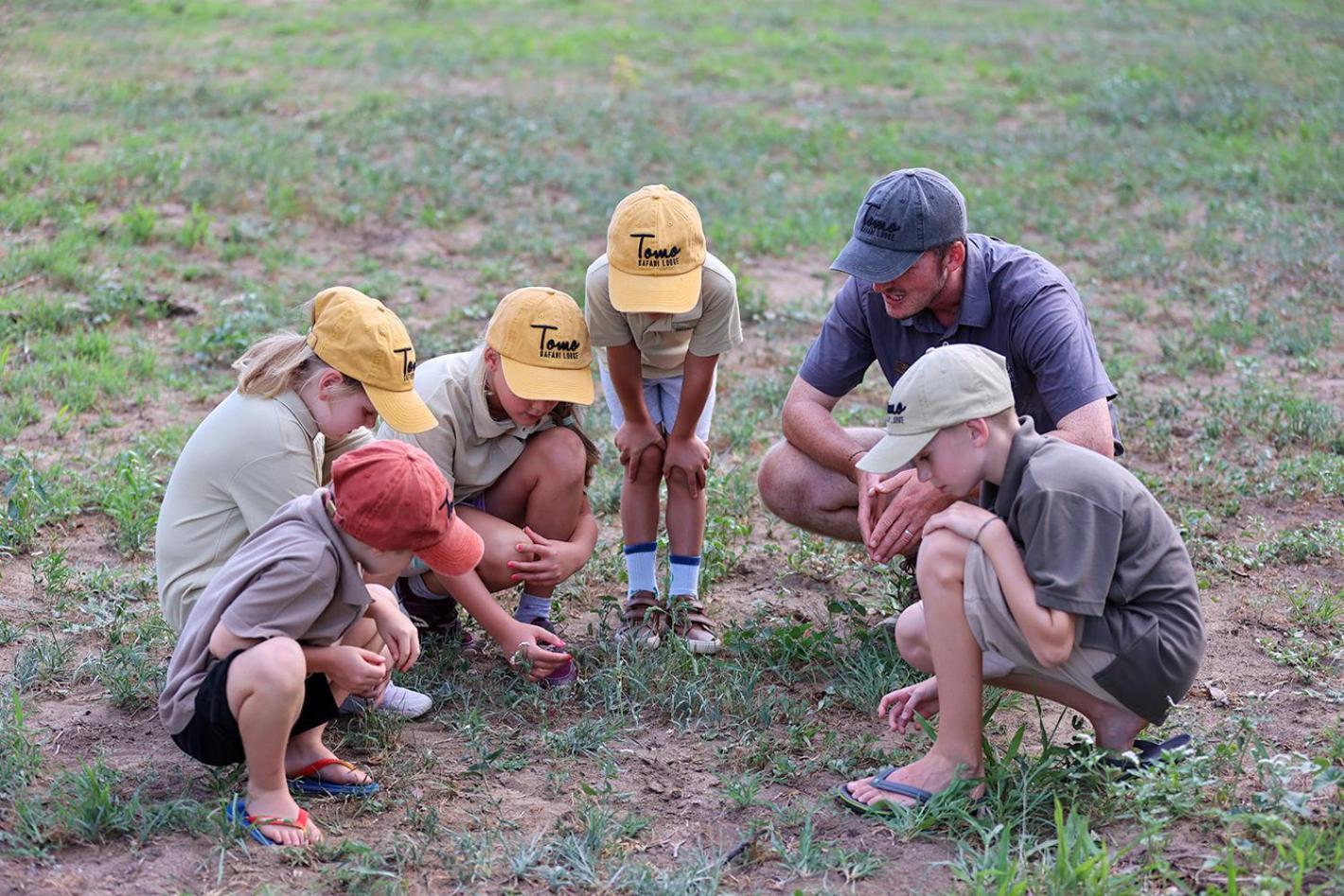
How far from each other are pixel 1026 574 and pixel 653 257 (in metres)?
1.38

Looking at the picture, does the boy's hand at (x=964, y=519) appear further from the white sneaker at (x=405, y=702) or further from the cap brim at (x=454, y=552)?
the white sneaker at (x=405, y=702)

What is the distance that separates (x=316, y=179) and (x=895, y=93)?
5.34 m

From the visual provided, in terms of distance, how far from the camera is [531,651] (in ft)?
12.0

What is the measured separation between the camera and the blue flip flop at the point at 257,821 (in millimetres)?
2932

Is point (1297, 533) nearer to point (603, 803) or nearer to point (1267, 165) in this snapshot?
point (603, 803)

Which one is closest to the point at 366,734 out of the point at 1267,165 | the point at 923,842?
the point at 923,842

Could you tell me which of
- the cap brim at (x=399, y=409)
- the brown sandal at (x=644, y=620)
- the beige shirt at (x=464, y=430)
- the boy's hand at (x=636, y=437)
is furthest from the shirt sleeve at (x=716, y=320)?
the cap brim at (x=399, y=409)

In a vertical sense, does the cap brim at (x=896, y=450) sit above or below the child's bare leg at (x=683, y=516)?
above

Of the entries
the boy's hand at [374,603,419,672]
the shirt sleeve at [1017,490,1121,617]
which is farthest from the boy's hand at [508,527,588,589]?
the shirt sleeve at [1017,490,1121,617]

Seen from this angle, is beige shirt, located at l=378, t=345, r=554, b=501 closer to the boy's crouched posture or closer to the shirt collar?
the boy's crouched posture

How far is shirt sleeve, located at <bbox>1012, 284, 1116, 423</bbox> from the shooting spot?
3.63 meters

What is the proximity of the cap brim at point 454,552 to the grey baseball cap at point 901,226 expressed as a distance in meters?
1.21

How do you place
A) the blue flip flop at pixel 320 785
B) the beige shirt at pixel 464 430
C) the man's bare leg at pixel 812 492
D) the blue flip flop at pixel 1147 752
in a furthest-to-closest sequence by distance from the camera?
the man's bare leg at pixel 812 492 < the beige shirt at pixel 464 430 < the blue flip flop at pixel 320 785 < the blue flip flop at pixel 1147 752

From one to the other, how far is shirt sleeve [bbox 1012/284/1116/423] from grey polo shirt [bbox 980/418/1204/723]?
25.0 inches
